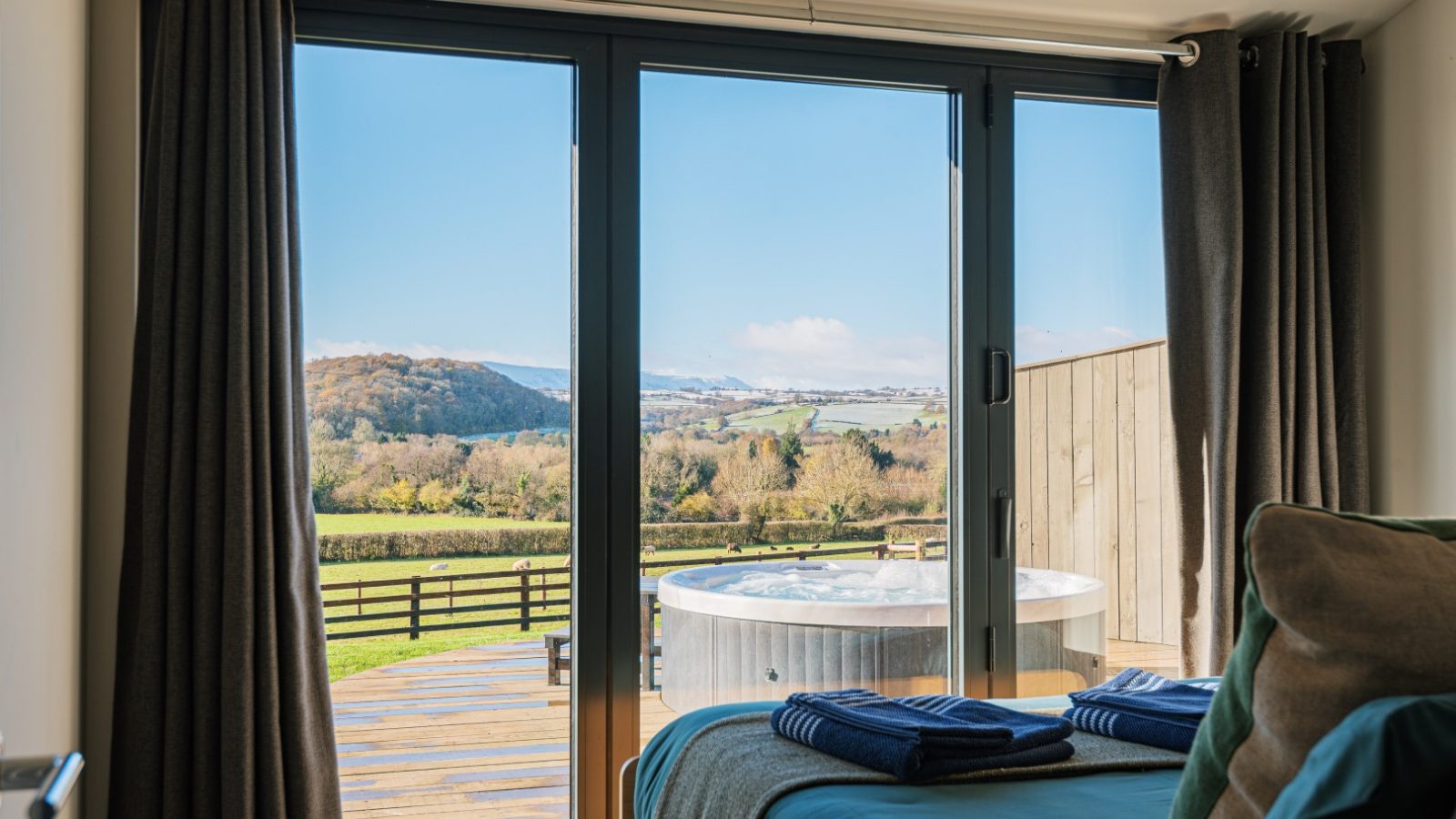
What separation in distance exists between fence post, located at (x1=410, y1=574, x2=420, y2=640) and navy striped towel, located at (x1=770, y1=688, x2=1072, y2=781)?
1.30 meters

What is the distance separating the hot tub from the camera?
118 inches

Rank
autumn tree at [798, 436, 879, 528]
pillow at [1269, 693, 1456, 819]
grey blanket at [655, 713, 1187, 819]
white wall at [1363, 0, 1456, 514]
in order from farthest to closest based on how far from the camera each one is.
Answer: autumn tree at [798, 436, 879, 528], white wall at [1363, 0, 1456, 514], grey blanket at [655, 713, 1187, 819], pillow at [1269, 693, 1456, 819]

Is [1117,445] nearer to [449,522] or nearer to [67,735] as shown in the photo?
[449,522]

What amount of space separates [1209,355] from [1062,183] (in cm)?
67

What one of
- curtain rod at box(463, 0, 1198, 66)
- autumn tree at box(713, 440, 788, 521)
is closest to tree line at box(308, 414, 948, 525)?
autumn tree at box(713, 440, 788, 521)

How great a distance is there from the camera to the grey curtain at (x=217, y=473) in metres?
2.48

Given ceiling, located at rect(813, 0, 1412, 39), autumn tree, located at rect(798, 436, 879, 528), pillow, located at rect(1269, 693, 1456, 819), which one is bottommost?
pillow, located at rect(1269, 693, 1456, 819)

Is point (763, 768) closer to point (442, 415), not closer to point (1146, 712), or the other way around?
point (1146, 712)

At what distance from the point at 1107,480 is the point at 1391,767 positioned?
2.57m

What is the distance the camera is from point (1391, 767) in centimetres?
82

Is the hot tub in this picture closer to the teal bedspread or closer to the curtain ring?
the teal bedspread

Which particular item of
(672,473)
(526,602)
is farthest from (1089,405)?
(526,602)

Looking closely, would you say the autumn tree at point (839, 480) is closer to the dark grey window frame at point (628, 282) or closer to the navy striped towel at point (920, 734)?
the dark grey window frame at point (628, 282)

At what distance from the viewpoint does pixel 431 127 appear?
2.93m
